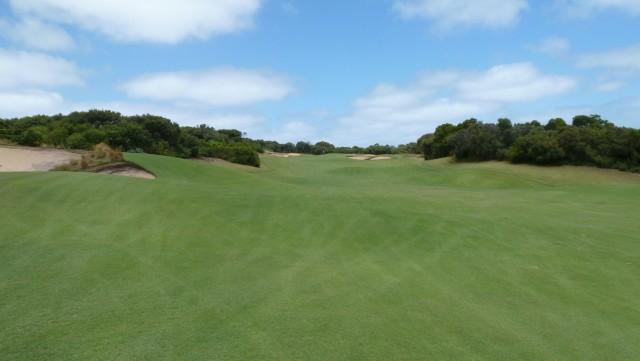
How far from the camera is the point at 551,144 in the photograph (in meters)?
43.7

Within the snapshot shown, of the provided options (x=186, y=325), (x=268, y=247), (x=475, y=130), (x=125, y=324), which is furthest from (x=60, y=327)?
(x=475, y=130)

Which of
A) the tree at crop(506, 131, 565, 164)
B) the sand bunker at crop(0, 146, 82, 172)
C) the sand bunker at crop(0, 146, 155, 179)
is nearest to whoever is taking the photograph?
the sand bunker at crop(0, 146, 155, 179)

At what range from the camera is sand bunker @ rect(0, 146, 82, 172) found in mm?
24391

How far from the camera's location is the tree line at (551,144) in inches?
1665

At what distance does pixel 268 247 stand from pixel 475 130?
46.3m

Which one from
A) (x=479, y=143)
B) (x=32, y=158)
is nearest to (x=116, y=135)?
(x=32, y=158)

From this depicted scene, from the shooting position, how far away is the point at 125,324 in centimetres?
593

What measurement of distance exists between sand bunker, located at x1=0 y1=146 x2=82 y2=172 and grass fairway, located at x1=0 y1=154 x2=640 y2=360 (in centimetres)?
851

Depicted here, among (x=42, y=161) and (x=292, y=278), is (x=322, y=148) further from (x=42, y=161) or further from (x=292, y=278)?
(x=292, y=278)

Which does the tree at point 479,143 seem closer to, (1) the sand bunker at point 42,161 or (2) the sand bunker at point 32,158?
(1) the sand bunker at point 42,161

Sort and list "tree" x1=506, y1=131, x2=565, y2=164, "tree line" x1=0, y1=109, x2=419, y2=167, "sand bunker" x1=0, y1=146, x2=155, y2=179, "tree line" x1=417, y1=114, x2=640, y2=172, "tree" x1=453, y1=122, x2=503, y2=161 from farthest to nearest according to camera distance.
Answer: "tree" x1=453, y1=122, x2=503, y2=161, "tree" x1=506, y1=131, x2=565, y2=164, "tree line" x1=417, y1=114, x2=640, y2=172, "tree line" x1=0, y1=109, x2=419, y2=167, "sand bunker" x1=0, y1=146, x2=155, y2=179

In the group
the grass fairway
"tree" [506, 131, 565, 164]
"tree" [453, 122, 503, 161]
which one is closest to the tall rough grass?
the grass fairway

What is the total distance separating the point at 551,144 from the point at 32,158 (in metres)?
40.9

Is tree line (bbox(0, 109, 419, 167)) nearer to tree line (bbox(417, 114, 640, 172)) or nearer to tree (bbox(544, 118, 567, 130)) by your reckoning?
tree line (bbox(417, 114, 640, 172))
